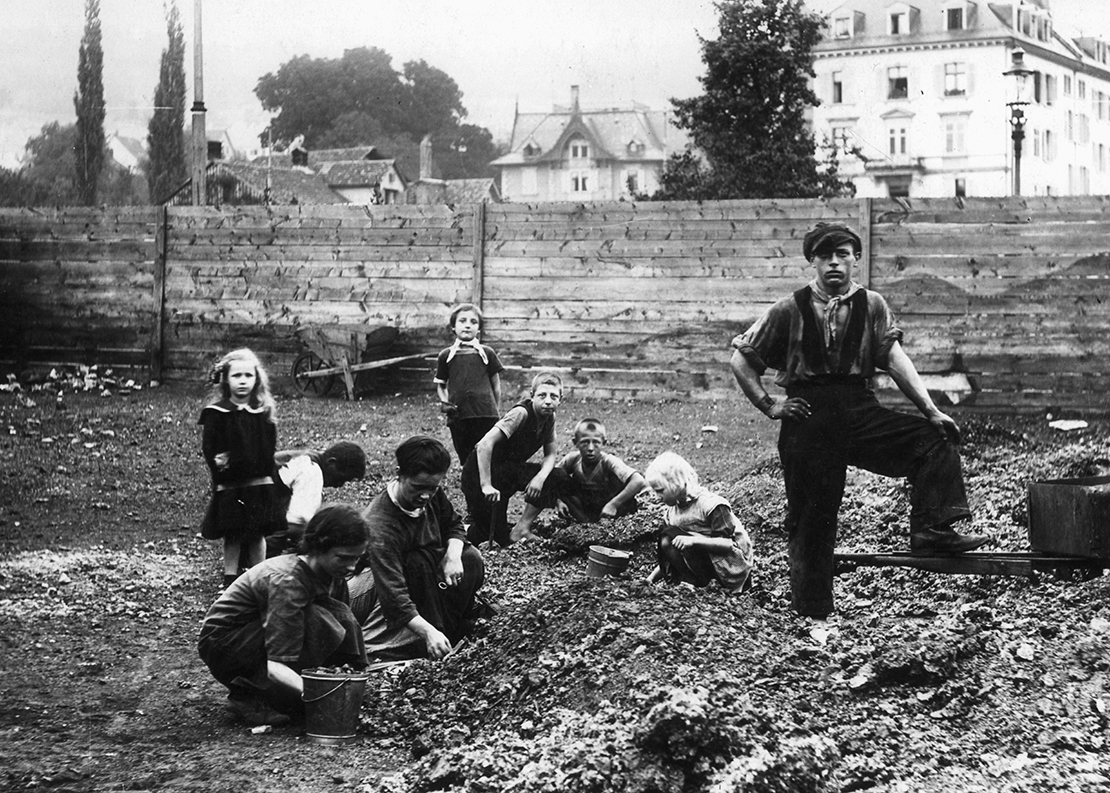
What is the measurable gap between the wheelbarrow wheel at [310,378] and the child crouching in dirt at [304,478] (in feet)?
22.3

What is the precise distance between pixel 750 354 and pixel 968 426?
532 centimetres

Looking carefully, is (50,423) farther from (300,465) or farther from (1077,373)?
(1077,373)

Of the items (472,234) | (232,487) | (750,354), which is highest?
(472,234)

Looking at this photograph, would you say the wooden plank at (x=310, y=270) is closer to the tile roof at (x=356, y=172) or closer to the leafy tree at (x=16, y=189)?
the leafy tree at (x=16, y=189)

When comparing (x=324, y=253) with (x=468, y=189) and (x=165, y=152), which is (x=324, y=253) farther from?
(x=468, y=189)

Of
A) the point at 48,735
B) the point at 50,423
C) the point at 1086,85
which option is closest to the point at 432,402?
the point at 50,423

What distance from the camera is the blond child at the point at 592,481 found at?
7.63 metres

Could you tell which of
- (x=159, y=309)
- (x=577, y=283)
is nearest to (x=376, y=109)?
(x=159, y=309)

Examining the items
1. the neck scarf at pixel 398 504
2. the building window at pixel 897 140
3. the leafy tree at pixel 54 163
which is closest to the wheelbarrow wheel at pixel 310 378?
the leafy tree at pixel 54 163

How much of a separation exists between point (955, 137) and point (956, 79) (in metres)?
3.80

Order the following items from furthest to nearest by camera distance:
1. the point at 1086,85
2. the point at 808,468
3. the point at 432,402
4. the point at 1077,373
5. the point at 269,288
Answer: the point at 1086,85 → the point at 269,288 → the point at 432,402 → the point at 1077,373 → the point at 808,468

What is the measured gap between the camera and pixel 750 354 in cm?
566

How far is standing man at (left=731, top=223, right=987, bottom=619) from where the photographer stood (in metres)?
5.46

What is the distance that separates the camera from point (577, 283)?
43.7 feet
